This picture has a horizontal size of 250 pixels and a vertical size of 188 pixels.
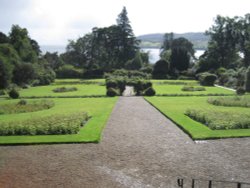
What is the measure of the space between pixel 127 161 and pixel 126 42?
60860 millimetres

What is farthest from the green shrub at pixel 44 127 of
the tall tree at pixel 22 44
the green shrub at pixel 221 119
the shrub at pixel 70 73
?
the shrub at pixel 70 73

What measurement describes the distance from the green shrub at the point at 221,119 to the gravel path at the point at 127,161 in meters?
1.88

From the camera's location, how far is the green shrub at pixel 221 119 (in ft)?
50.7

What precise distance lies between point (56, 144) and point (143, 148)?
3.59m

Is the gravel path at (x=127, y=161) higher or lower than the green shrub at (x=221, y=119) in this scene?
lower

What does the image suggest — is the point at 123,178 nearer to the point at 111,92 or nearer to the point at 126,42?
the point at 111,92

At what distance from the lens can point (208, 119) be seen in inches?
649

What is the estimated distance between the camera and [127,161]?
430 inches

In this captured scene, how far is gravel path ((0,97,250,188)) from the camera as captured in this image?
30.9ft

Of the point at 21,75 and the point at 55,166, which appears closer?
the point at 55,166

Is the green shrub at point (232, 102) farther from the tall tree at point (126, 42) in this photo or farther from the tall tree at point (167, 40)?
the tall tree at point (167, 40)

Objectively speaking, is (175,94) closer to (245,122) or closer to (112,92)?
(112,92)

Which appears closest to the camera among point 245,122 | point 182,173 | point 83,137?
point 182,173

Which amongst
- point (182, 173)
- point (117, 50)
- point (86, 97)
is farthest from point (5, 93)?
point (117, 50)
